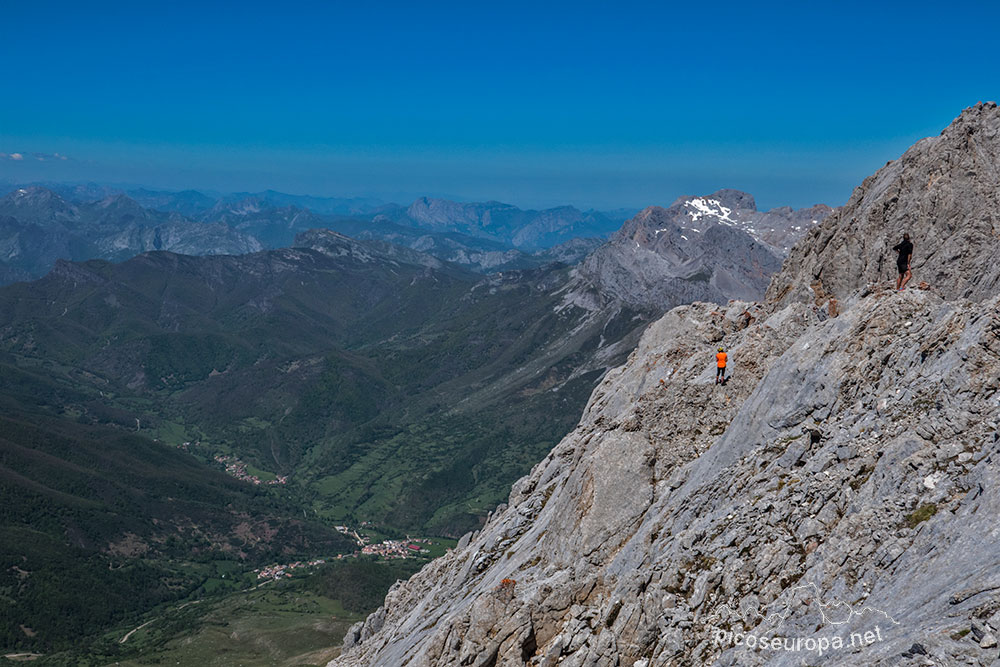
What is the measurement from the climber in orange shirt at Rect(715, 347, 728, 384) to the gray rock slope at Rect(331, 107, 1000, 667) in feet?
3.01

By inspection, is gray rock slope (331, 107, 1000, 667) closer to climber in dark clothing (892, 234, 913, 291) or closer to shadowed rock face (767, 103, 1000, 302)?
climber in dark clothing (892, 234, 913, 291)

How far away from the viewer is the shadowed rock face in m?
61.5

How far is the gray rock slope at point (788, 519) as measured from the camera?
2427cm

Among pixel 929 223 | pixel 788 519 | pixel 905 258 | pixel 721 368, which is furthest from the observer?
pixel 929 223

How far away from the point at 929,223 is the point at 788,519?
1990 inches

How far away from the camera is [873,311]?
126ft

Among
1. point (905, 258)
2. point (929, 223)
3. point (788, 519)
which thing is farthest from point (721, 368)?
point (929, 223)

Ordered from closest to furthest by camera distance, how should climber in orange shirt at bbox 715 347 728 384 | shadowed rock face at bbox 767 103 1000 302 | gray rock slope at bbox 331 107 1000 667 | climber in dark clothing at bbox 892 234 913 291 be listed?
gray rock slope at bbox 331 107 1000 667
climber in orange shirt at bbox 715 347 728 384
climber in dark clothing at bbox 892 234 913 291
shadowed rock face at bbox 767 103 1000 302

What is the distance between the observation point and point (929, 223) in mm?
67125

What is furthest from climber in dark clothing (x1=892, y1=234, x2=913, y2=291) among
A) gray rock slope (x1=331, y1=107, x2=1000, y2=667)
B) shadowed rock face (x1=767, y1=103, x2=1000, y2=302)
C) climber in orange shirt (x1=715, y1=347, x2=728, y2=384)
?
shadowed rock face (x1=767, y1=103, x2=1000, y2=302)

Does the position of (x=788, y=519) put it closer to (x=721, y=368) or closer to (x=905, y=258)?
(x=721, y=368)

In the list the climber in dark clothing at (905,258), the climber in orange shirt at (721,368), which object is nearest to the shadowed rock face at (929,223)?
the climber in dark clothing at (905,258)

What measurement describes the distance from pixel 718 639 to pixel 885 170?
70.3 metres

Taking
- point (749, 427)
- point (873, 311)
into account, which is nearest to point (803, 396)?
point (749, 427)
